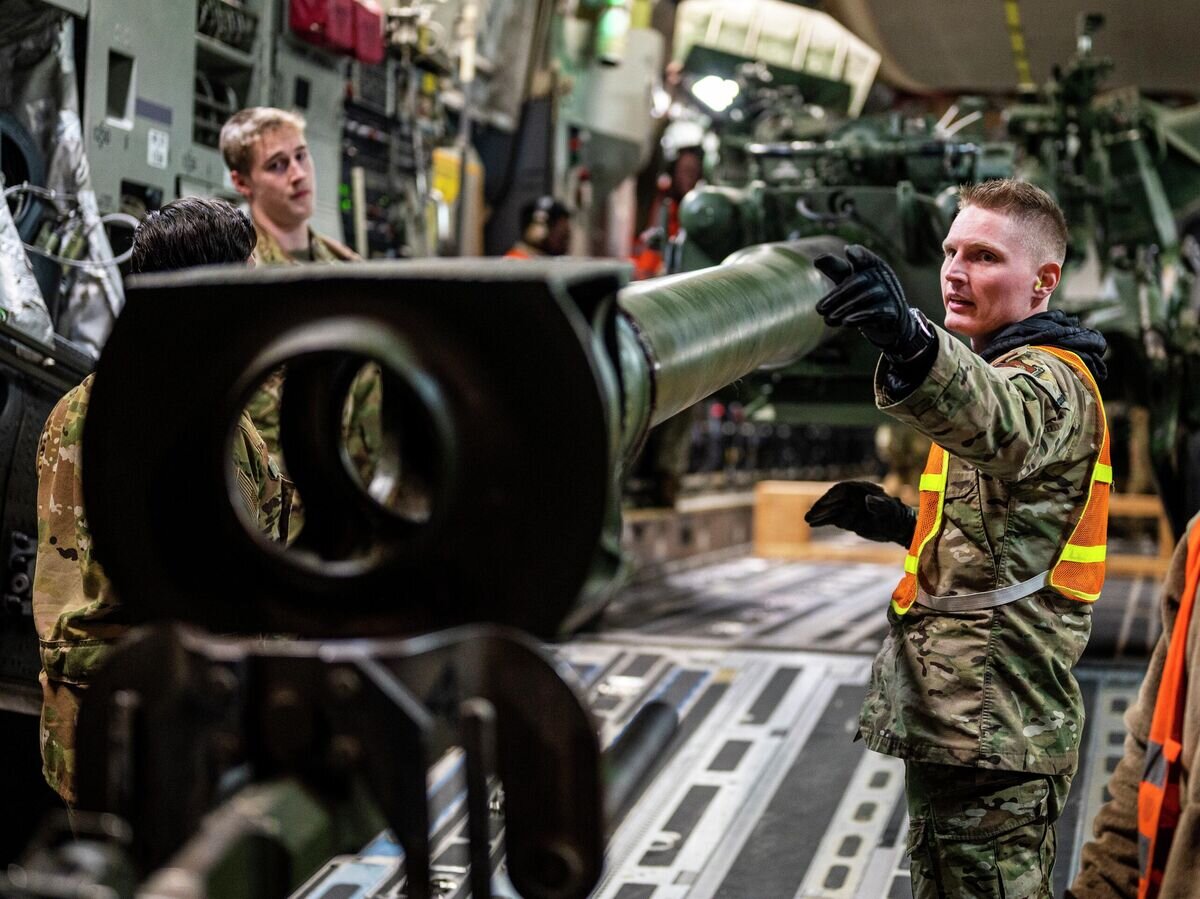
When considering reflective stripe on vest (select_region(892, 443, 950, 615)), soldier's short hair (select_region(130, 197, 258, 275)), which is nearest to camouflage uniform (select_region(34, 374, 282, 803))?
soldier's short hair (select_region(130, 197, 258, 275))

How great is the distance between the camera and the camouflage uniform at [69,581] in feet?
8.80

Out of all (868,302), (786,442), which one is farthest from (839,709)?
(786,442)

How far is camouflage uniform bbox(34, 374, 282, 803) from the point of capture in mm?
2682

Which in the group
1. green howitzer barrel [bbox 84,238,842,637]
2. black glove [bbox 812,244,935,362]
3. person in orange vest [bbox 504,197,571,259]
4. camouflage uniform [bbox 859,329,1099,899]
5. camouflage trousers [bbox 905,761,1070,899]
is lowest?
camouflage trousers [bbox 905,761,1070,899]

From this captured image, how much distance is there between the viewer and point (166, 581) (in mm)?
1581

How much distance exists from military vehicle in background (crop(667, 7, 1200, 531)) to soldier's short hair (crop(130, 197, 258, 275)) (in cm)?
279

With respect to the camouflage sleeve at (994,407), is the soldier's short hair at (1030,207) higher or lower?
higher

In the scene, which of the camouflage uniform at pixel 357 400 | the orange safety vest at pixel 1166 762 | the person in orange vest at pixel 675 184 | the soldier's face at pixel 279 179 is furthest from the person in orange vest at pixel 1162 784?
the person in orange vest at pixel 675 184

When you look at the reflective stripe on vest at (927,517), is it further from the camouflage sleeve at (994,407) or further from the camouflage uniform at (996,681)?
the camouflage sleeve at (994,407)

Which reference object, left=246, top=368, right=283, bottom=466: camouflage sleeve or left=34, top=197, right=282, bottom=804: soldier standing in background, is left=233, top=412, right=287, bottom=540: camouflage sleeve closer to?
left=34, top=197, right=282, bottom=804: soldier standing in background

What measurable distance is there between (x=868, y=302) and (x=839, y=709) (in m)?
3.56

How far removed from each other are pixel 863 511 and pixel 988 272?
24.3 inches

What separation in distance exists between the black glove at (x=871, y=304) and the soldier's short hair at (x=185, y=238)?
109cm

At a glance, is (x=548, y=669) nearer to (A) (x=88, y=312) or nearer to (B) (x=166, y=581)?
(B) (x=166, y=581)
